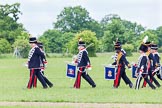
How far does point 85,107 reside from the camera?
12.9 meters

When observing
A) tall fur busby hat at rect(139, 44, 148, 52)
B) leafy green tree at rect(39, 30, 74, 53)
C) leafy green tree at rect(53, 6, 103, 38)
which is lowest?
tall fur busby hat at rect(139, 44, 148, 52)

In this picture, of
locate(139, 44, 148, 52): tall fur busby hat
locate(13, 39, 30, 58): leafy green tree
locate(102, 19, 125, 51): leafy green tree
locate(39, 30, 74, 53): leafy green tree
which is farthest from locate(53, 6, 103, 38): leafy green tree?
locate(139, 44, 148, 52): tall fur busby hat

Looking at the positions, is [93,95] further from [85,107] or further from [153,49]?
[153,49]

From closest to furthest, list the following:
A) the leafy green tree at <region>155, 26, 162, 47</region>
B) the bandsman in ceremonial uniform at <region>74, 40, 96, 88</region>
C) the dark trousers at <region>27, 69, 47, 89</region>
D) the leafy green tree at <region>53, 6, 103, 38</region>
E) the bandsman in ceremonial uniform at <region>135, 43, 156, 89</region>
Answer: the bandsman in ceremonial uniform at <region>135, 43, 156, 89</region>
the dark trousers at <region>27, 69, 47, 89</region>
the bandsman in ceremonial uniform at <region>74, 40, 96, 88</region>
the leafy green tree at <region>155, 26, 162, 47</region>
the leafy green tree at <region>53, 6, 103, 38</region>

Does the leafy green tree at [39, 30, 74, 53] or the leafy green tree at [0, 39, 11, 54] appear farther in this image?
the leafy green tree at [39, 30, 74, 53]

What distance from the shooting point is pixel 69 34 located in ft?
329

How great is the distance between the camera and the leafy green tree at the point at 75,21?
112 metres

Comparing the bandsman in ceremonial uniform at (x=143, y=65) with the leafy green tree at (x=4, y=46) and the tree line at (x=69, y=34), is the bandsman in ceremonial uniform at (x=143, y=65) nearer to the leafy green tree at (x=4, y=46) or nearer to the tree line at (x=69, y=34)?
the tree line at (x=69, y=34)

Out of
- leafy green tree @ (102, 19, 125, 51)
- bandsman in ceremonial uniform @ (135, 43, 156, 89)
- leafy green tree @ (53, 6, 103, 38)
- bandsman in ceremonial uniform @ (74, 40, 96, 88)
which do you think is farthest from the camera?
leafy green tree @ (53, 6, 103, 38)

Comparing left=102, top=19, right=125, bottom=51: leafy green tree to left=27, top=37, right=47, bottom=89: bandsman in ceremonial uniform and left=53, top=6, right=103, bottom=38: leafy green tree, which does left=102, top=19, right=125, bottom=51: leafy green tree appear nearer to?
left=53, top=6, right=103, bottom=38: leafy green tree

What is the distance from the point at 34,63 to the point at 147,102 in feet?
19.1

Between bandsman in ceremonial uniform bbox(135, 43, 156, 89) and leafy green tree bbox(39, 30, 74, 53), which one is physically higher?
leafy green tree bbox(39, 30, 74, 53)

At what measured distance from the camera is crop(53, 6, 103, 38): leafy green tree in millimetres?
111750

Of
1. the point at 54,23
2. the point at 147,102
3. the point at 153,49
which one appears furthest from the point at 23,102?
the point at 54,23
